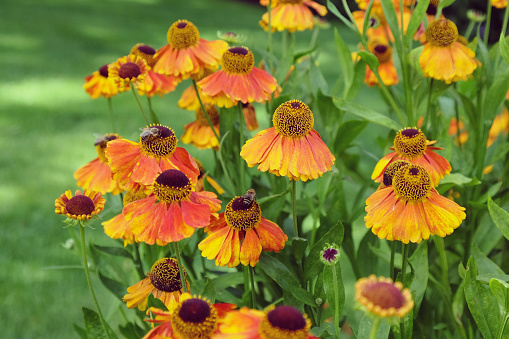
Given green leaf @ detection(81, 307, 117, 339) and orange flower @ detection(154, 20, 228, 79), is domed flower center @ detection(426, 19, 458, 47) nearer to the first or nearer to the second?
orange flower @ detection(154, 20, 228, 79)

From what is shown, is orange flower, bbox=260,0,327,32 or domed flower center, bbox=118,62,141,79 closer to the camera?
domed flower center, bbox=118,62,141,79

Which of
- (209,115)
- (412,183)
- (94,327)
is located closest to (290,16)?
(209,115)

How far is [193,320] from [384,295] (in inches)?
8.9

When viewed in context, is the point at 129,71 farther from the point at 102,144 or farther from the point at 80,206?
the point at 80,206

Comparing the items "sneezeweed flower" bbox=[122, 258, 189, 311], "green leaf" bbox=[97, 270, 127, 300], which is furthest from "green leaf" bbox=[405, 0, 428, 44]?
"green leaf" bbox=[97, 270, 127, 300]

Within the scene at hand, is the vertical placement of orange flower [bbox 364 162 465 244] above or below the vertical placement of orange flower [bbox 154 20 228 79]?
below

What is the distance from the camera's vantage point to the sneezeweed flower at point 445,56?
1.06 m

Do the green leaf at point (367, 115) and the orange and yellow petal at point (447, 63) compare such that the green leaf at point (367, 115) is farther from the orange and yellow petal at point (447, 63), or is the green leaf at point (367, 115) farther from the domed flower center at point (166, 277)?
the domed flower center at point (166, 277)

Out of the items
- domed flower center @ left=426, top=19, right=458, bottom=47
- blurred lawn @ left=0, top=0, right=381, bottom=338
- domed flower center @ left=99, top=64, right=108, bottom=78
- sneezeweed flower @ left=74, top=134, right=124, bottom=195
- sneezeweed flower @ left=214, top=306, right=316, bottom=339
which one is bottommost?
blurred lawn @ left=0, top=0, right=381, bottom=338

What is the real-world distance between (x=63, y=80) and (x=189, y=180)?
365 centimetres

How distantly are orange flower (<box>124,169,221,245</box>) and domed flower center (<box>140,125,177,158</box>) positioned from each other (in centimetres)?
8

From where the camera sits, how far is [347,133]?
1194mm

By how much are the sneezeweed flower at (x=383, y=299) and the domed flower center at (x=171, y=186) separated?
0.32m

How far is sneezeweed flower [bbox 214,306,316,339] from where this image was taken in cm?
59
